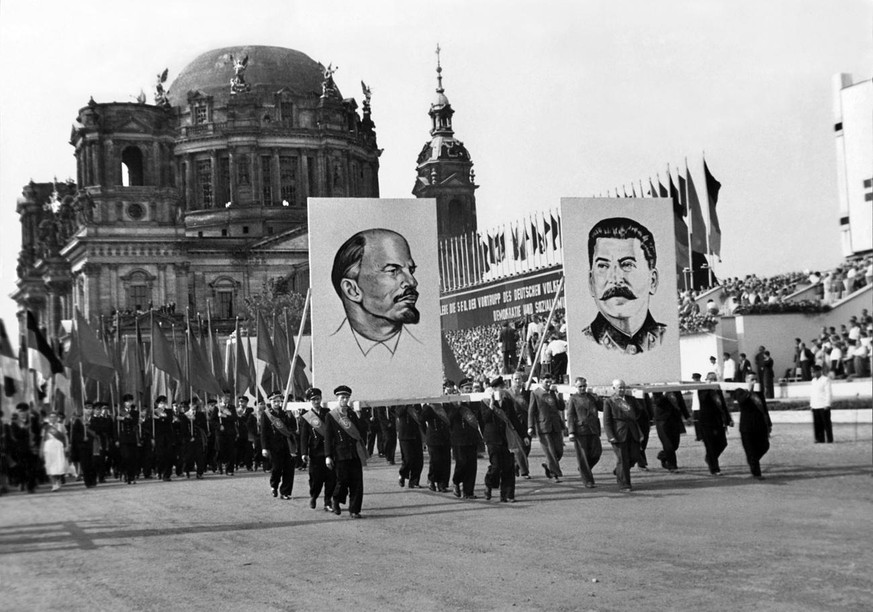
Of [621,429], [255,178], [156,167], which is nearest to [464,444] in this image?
[621,429]

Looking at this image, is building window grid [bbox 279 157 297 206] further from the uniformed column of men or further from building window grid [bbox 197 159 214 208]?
the uniformed column of men

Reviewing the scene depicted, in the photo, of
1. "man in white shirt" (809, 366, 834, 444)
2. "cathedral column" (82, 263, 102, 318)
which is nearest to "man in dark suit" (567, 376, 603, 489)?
"man in white shirt" (809, 366, 834, 444)

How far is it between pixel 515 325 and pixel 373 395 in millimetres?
22293

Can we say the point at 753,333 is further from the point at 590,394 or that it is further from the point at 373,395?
the point at 373,395

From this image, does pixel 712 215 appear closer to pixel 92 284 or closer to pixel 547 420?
pixel 547 420

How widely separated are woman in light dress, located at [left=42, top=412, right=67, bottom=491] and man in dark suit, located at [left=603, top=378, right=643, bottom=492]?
14.3m

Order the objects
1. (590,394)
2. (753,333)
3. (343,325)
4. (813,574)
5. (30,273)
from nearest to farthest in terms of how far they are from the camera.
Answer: (30,273) < (813,574) < (343,325) < (590,394) < (753,333)

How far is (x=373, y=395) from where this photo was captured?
15.9 m

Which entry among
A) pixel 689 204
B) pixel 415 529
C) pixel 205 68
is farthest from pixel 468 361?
pixel 205 68

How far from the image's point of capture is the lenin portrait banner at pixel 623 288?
15594 millimetres

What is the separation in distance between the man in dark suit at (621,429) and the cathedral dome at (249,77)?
8344 cm

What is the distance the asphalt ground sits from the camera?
6.91 m

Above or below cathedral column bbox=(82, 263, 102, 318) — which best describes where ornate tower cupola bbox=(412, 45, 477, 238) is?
above

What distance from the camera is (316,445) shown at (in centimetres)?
1631
